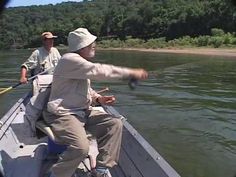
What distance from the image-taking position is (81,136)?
4926mm

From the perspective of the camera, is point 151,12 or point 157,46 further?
point 151,12

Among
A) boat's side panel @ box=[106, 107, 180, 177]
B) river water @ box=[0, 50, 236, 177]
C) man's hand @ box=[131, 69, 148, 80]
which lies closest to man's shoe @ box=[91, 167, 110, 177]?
boat's side panel @ box=[106, 107, 180, 177]

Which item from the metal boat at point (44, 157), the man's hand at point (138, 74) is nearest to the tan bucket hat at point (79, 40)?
the man's hand at point (138, 74)

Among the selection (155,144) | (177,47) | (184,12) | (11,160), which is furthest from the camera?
(184,12)

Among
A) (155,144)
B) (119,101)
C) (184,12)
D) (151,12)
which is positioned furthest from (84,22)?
(155,144)

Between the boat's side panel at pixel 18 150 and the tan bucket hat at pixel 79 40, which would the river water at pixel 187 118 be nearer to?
the boat's side panel at pixel 18 150

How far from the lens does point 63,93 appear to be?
5008mm

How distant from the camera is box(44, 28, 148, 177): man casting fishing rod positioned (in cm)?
484

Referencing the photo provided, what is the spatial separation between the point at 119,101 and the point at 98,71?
1386 centimetres

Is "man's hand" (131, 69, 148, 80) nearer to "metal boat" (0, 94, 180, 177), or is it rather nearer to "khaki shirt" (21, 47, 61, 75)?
"metal boat" (0, 94, 180, 177)

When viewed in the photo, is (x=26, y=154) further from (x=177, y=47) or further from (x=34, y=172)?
(x=177, y=47)

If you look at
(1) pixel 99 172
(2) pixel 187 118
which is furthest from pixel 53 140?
(2) pixel 187 118

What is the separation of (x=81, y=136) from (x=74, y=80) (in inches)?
23.5

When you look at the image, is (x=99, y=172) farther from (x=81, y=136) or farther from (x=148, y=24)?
(x=148, y=24)
